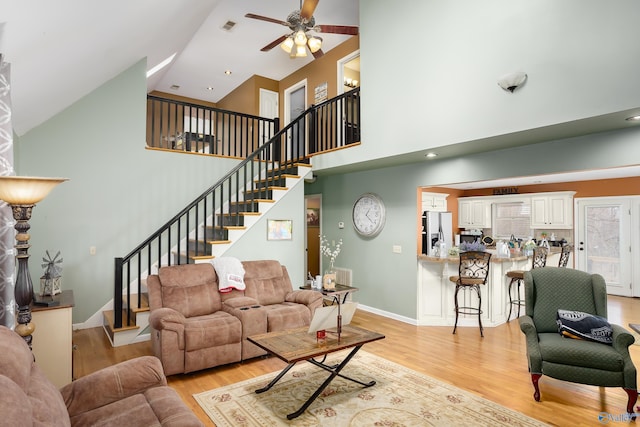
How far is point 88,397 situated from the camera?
77.9 inches

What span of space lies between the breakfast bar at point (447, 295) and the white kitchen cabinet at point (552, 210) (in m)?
3.51

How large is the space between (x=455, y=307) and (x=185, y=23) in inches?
218

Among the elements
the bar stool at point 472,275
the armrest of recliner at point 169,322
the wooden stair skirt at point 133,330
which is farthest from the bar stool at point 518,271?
the wooden stair skirt at point 133,330

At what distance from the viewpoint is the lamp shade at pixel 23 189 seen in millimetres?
2316

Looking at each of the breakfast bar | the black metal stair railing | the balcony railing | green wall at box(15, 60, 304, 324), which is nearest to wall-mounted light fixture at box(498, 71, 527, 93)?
the black metal stair railing

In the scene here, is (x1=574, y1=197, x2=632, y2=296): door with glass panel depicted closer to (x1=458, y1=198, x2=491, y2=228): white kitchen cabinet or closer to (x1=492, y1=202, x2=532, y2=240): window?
(x1=492, y1=202, x2=532, y2=240): window

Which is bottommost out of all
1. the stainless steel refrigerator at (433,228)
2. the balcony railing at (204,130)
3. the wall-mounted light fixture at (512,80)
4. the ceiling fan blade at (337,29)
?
the stainless steel refrigerator at (433,228)

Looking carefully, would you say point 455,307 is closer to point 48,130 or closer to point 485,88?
point 485,88

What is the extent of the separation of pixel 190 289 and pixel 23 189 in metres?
2.05

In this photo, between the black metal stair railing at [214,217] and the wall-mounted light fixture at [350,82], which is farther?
the wall-mounted light fixture at [350,82]

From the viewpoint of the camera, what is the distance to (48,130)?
4.96 metres

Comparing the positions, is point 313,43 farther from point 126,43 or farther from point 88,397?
point 88,397

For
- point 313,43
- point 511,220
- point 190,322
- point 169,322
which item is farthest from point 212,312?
point 511,220

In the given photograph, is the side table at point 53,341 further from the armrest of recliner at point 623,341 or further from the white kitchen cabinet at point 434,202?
the white kitchen cabinet at point 434,202
